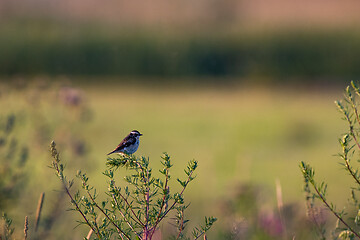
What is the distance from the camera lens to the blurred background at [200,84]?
Result: 23.1ft

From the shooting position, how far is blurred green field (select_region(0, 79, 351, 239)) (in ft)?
23.3

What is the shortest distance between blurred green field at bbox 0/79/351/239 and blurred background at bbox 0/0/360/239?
0.13 feet

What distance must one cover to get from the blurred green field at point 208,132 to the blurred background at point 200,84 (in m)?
0.04

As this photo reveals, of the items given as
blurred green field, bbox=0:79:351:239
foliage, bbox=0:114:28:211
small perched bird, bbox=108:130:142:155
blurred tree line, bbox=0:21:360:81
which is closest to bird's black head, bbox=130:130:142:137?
small perched bird, bbox=108:130:142:155

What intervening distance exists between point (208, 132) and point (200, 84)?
51.4 feet

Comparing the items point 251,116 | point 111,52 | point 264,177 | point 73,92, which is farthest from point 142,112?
point 73,92

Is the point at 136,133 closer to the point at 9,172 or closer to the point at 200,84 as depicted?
the point at 9,172

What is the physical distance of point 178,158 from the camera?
17703mm

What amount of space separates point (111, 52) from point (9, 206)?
36398 mm

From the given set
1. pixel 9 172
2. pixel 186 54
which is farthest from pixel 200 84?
pixel 9 172

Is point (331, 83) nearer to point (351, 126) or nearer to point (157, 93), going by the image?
point (157, 93)

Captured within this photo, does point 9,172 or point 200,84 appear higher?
point 200,84

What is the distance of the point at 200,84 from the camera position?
37.5m

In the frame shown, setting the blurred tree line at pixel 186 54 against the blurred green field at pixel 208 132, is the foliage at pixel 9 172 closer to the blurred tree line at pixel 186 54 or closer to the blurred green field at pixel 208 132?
the blurred green field at pixel 208 132
